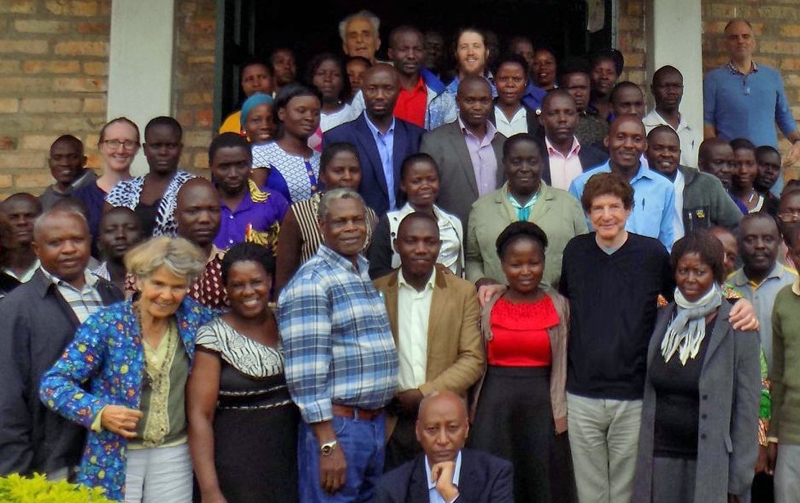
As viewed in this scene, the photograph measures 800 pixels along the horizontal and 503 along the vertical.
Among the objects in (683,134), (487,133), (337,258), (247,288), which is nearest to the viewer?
(247,288)

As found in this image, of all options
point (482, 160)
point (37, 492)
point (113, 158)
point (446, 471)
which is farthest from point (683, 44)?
point (37, 492)

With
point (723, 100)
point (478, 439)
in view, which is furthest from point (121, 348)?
point (723, 100)

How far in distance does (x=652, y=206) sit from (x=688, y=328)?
44.7 inches

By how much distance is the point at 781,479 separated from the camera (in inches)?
216

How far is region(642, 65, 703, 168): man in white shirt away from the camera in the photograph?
7.58 meters

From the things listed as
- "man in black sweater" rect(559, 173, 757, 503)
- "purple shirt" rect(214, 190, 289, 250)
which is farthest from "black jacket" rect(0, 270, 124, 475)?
"man in black sweater" rect(559, 173, 757, 503)

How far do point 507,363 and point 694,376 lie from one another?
81cm

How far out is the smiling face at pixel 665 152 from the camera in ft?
21.8

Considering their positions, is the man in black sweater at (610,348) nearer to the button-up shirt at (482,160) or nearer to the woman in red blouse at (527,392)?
the woman in red blouse at (527,392)

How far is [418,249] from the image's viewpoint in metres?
5.43

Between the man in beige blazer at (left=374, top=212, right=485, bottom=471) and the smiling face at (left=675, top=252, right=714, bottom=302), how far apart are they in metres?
0.92

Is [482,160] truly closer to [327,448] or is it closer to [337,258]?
[337,258]

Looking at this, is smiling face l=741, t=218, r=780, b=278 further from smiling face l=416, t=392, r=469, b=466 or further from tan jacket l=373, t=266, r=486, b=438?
smiling face l=416, t=392, r=469, b=466

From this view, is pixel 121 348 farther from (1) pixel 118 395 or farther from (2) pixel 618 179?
(2) pixel 618 179
